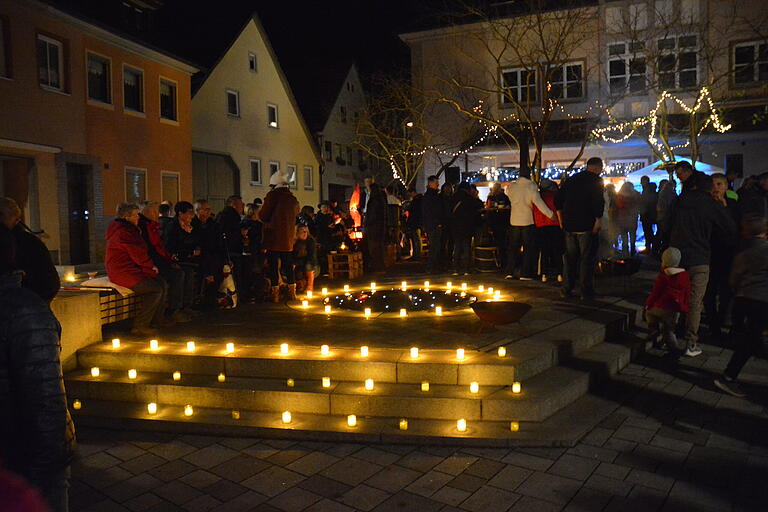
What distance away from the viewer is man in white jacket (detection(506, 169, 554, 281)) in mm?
10898

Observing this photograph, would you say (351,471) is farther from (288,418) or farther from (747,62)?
(747,62)

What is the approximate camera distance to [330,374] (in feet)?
19.0

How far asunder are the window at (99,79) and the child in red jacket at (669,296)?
54.8ft

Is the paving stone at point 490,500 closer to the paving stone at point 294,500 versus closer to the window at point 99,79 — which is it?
the paving stone at point 294,500

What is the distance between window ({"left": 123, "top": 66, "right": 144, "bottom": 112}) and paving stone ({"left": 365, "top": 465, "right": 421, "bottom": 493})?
1846 centimetres

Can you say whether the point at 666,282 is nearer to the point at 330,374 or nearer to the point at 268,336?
the point at 330,374

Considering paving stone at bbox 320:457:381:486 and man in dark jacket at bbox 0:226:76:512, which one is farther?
paving stone at bbox 320:457:381:486

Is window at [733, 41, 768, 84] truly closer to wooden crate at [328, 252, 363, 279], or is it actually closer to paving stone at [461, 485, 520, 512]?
wooden crate at [328, 252, 363, 279]

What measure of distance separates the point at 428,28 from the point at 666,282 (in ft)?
72.7

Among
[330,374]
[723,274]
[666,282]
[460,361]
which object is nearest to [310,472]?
[330,374]

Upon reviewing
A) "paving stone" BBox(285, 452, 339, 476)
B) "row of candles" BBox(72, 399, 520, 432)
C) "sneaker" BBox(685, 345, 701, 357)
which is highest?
"sneaker" BBox(685, 345, 701, 357)

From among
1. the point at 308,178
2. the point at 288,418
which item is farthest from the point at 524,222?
the point at 308,178

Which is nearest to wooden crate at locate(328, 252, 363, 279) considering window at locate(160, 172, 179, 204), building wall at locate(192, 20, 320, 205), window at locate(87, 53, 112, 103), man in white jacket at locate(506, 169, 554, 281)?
man in white jacket at locate(506, 169, 554, 281)

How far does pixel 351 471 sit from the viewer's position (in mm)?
4391
